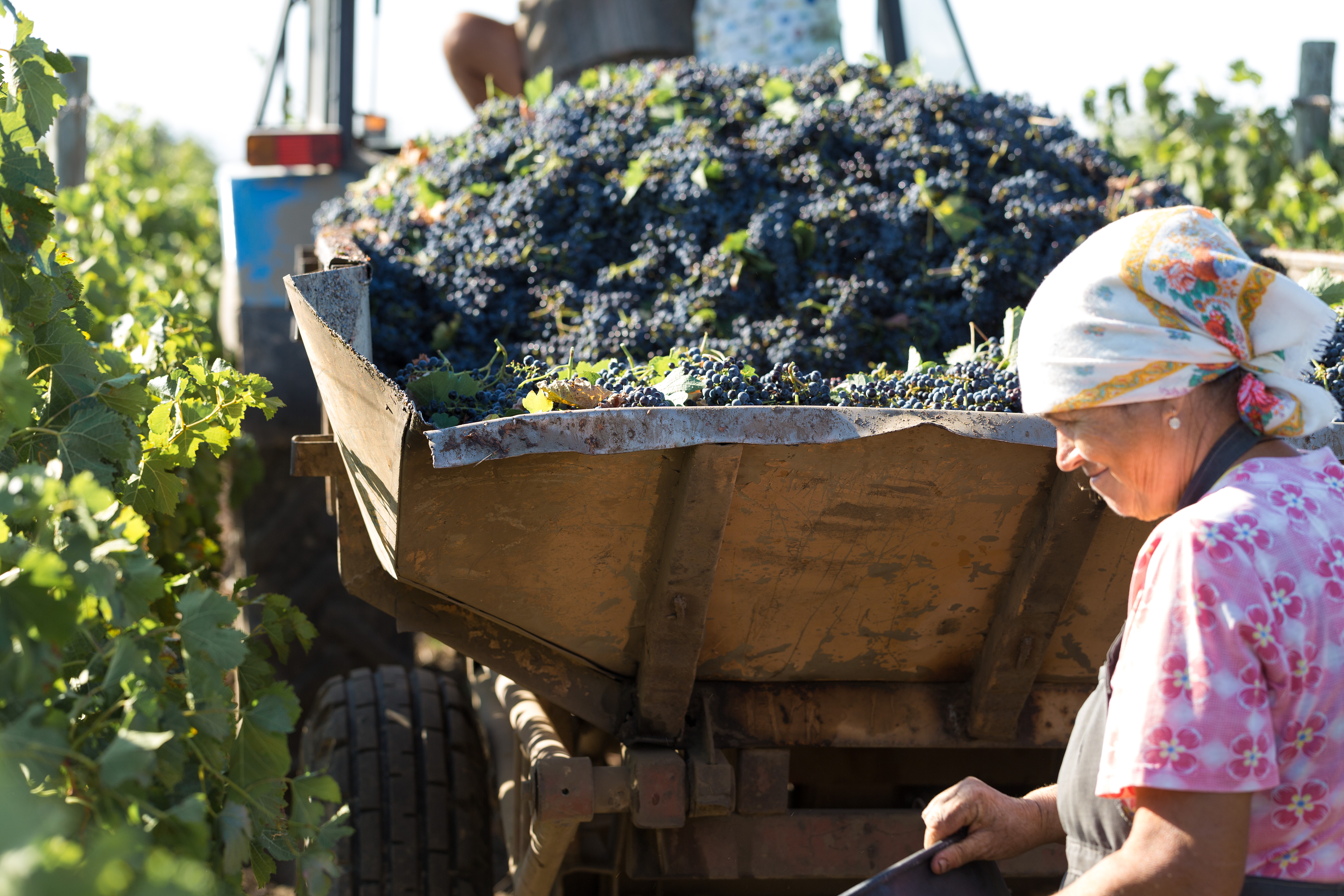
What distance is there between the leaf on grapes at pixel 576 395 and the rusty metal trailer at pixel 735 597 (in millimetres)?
99

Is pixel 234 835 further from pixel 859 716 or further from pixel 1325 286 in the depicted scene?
pixel 1325 286

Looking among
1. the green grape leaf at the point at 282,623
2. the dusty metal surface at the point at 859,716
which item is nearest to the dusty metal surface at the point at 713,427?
the green grape leaf at the point at 282,623

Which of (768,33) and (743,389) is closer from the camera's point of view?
(743,389)

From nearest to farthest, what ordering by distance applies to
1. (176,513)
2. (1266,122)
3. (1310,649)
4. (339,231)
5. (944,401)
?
(1310,649) → (944,401) → (176,513) → (339,231) → (1266,122)

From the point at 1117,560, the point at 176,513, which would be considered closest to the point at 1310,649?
the point at 1117,560

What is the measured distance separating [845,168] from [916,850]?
1622mm

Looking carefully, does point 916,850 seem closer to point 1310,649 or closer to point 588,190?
point 1310,649

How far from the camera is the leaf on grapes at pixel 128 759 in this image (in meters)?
0.93

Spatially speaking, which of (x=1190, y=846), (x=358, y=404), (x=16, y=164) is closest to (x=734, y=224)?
(x=358, y=404)

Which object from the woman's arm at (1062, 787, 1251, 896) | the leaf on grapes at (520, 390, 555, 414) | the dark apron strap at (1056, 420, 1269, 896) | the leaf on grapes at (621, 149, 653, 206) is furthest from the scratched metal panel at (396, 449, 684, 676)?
the leaf on grapes at (621, 149, 653, 206)

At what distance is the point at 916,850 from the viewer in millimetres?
1867

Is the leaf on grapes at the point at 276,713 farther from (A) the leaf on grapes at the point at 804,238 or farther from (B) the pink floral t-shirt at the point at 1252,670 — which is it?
(A) the leaf on grapes at the point at 804,238

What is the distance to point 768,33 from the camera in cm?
389

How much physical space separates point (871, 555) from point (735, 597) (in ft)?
0.67
